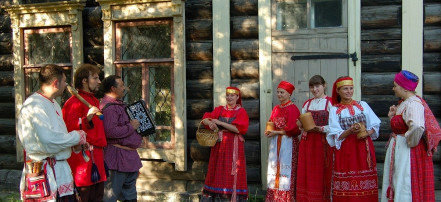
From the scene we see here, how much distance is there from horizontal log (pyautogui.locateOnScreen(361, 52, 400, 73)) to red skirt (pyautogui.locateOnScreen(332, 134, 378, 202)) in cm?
127

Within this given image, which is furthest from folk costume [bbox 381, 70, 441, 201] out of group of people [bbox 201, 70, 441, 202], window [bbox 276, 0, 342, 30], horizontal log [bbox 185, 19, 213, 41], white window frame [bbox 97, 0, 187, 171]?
white window frame [bbox 97, 0, 187, 171]

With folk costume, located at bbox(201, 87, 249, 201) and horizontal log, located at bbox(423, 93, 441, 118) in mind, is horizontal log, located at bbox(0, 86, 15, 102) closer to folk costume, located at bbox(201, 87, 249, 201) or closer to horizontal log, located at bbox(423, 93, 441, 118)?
folk costume, located at bbox(201, 87, 249, 201)

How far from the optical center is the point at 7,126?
7.90 meters

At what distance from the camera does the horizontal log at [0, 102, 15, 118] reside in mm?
7914

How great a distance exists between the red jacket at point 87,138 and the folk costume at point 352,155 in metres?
2.44

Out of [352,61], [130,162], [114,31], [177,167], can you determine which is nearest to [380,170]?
[352,61]

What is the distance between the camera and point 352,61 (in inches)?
251

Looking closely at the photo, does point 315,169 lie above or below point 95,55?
below

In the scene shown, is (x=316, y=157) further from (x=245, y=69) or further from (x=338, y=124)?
(x=245, y=69)

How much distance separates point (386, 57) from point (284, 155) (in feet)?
5.89

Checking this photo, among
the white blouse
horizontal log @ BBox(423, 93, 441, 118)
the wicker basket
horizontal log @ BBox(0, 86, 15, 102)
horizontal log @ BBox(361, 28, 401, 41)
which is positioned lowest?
the wicker basket

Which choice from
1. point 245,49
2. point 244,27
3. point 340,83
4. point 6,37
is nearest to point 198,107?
point 245,49

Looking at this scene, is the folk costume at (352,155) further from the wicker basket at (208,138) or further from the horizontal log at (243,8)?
the horizontal log at (243,8)

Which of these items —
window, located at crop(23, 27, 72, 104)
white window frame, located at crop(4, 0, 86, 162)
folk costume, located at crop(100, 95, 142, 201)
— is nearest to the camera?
folk costume, located at crop(100, 95, 142, 201)
